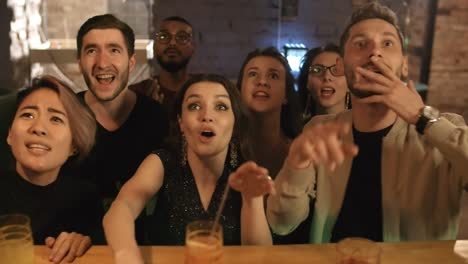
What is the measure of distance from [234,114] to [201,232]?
0.59 meters

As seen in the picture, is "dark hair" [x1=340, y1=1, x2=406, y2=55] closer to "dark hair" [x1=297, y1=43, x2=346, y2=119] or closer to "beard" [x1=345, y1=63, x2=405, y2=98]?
"beard" [x1=345, y1=63, x2=405, y2=98]

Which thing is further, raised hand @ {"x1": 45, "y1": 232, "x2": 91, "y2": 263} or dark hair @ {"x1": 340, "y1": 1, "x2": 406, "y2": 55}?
dark hair @ {"x1": 340, "y1": 1, "x2": 406, "y2": 55}

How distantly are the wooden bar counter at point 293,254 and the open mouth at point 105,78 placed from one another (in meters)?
0.95

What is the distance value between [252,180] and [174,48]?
1814mm

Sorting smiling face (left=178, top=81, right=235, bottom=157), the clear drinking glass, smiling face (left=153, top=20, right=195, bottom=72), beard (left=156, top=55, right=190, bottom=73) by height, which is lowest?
the clear drinking glass

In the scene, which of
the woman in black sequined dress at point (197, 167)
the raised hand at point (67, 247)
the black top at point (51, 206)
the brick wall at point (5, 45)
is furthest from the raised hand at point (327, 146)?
the brick wall at point (5, 45)

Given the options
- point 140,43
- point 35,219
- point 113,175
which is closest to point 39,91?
point 35,219

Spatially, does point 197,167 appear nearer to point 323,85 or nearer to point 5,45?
point 323,85

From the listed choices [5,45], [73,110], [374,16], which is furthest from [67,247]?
[5,45]

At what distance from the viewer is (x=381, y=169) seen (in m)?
1.70

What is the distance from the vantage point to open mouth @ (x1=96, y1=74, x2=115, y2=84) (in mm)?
2172

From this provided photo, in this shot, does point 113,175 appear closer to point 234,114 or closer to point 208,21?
point 234,114

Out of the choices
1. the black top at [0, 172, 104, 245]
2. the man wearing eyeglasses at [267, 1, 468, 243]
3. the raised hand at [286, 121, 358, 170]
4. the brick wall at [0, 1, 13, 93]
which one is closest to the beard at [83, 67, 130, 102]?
the black top at [0, 172, 104, 245]

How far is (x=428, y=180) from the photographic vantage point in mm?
1644
